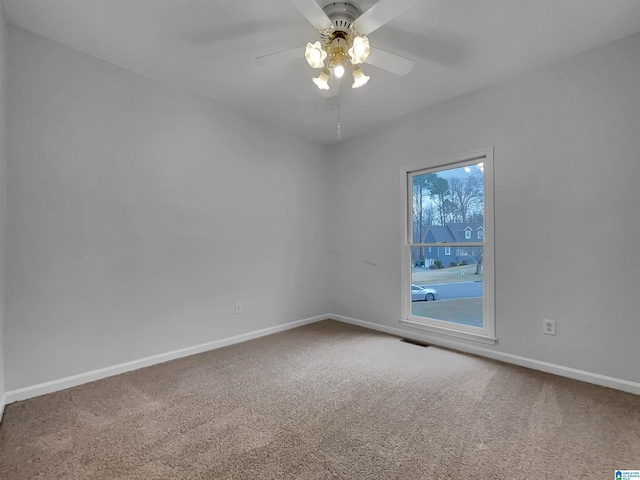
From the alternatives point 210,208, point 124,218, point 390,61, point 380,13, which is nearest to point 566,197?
point 390,61

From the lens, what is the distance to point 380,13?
1589mm

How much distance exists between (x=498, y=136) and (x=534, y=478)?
257 centimetres

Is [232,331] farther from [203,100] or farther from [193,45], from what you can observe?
[193,45]

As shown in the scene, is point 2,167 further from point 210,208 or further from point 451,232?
point 451,232

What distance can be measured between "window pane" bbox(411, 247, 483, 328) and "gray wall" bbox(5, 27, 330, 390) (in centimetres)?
165

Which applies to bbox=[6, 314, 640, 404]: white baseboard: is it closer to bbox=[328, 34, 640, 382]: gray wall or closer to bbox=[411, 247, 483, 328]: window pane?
bbox=[328, 34, 640, 382]: gray wall

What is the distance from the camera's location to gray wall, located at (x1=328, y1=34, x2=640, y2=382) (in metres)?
2.14

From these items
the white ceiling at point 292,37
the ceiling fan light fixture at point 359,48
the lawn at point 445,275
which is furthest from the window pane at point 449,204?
the ceiling fan light fixture at point 359,48

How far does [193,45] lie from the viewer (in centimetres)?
221

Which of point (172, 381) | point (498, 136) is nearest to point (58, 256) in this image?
point (172, 381)

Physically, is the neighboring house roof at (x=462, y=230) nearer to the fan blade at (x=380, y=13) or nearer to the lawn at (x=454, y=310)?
the lawn at (x=454, y=310)

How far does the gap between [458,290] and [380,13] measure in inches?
102

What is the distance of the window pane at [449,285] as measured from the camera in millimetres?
2955

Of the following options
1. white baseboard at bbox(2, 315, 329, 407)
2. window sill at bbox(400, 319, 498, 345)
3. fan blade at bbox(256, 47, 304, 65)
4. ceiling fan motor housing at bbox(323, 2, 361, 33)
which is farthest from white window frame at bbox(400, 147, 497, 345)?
fan blade at bbox(256, 47, 304, 65)
